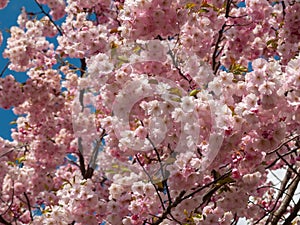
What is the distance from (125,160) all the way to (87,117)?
258 centimetres

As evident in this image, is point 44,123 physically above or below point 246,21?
above

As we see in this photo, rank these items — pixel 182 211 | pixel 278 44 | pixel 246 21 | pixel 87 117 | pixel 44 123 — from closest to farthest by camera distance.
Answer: pixel 182 211 < pixel 278 44 < pixel 246 21 < pixel 87 117 < pixel 44 123

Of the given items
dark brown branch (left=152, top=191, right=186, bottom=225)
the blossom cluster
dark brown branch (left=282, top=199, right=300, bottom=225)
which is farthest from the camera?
dark brown branch (left=282, top=199, right=300, bottom=225)

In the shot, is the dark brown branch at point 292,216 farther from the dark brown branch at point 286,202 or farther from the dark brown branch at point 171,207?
the dark brown branch at point 171,207

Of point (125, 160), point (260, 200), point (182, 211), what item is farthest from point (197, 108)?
point (260, 200)

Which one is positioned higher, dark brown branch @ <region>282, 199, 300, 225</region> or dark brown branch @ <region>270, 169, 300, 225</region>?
dark brown branch @ <region>270, 169, 300, 225</region>

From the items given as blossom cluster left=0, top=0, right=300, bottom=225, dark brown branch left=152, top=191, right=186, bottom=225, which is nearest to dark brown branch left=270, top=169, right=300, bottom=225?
blossom cluster left=0, top=0, right=300, bottom=225

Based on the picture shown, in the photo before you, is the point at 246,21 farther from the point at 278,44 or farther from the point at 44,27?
the point at 44,27

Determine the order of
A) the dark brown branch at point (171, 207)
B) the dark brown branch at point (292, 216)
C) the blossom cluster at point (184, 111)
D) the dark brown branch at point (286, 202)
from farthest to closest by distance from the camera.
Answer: the dark brown branch at point (286, 202), the dark brown branch at point (292, 216), the dark brown branch at point (171, 207), the blossom cluster at point (184, 111)

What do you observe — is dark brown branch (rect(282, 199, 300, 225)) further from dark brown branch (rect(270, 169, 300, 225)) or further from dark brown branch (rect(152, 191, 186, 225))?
dark brown branch (rect(152, 191, 186, 225))

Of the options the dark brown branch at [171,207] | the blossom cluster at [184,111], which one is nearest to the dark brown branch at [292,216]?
the blossom cluster at [184,111]

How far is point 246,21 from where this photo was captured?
6227 mm

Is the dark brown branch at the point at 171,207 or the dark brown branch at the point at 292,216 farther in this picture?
the dark brown branch at the point at 292,216

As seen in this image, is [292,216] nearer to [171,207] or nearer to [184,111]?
[171,207]
